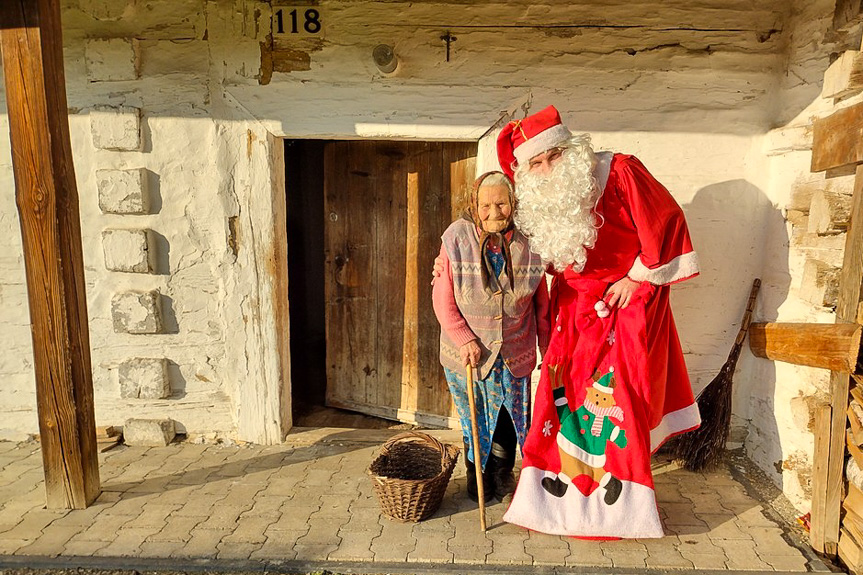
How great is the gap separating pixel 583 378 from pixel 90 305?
3.46 m

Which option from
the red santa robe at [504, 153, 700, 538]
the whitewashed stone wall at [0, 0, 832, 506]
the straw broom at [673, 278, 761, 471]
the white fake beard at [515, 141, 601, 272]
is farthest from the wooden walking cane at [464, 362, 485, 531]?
the whitewashed stone wall at [0, 0, 832, 506]

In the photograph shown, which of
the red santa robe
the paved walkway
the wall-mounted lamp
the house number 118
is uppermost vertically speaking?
the house number 118

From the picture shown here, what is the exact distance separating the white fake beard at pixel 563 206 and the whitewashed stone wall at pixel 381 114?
1.00 m

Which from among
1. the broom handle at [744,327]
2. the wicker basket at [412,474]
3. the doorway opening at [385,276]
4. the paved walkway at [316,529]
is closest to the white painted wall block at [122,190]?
the doorway opening at [385,276]

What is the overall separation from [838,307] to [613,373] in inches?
46.5

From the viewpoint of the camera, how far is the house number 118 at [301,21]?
380 centimetres

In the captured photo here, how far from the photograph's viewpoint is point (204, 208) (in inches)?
159

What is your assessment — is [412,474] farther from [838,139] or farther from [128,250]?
[838,139]

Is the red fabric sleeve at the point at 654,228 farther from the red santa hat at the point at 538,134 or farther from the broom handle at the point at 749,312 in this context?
the broom handle at the point at 749,312

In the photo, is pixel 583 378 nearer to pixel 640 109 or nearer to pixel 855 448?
pixel 855 448

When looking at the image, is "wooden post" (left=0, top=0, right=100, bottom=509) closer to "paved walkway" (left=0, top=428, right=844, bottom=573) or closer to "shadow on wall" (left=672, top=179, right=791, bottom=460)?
"paved walkway" (left=0, top=428, right=844, bottom=573)

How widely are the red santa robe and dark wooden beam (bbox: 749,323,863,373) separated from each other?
72cm

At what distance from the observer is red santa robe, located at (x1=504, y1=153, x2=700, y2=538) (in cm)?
306

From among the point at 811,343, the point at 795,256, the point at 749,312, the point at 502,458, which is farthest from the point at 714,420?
the point at 502,458
